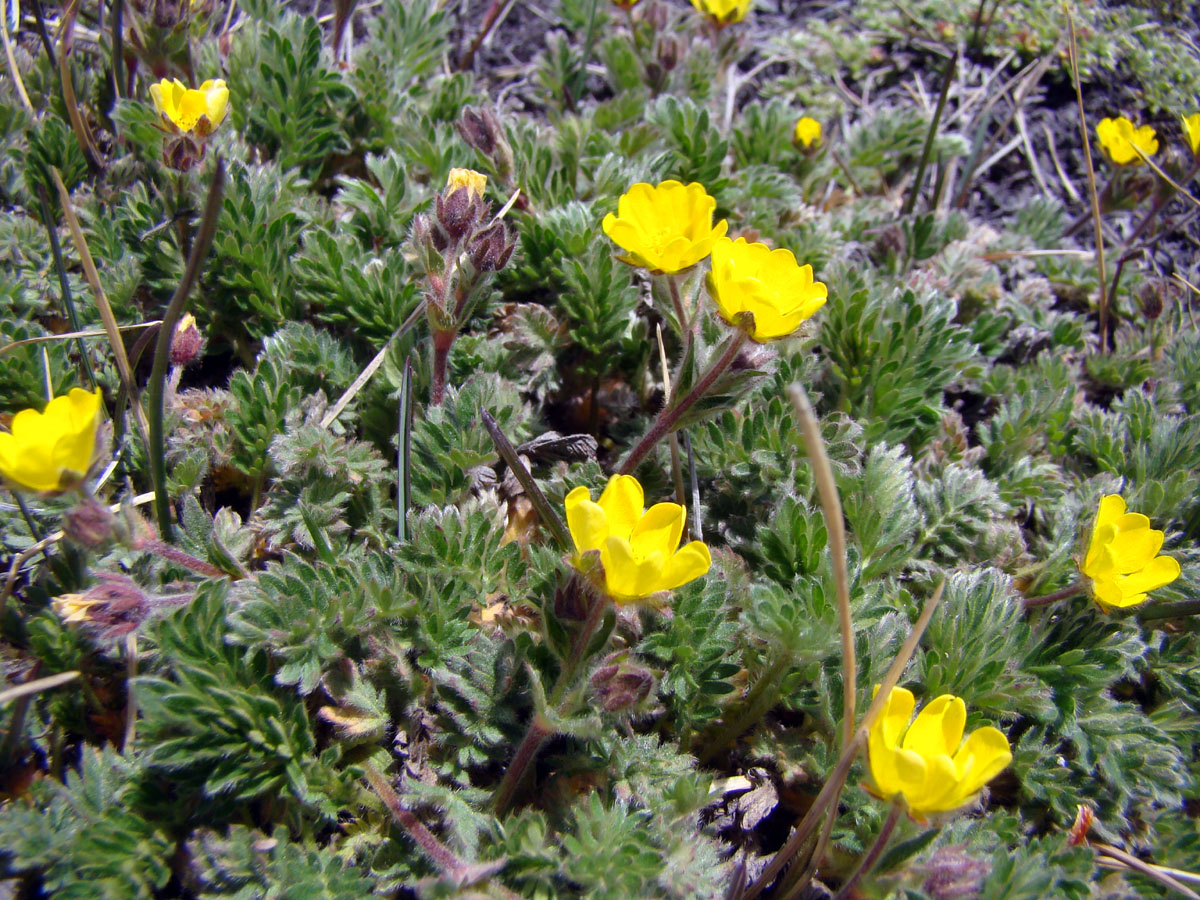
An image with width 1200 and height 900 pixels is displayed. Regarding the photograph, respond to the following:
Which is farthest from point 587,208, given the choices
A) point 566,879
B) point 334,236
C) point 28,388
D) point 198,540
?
point 566,879

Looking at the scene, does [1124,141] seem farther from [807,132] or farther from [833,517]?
[833,517]

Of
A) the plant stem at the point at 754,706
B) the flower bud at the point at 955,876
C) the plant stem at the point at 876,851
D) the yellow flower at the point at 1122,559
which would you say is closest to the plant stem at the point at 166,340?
the plant stem at the point at 754,706

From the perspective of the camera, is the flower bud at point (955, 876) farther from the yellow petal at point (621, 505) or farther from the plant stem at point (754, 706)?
the yellow petal at point (621, 505)

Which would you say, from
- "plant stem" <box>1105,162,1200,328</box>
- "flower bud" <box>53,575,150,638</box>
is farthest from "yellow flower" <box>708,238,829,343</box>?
"plant stem" <box>1105,162,1200,328</box>

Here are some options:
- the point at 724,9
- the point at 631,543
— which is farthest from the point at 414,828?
the point at 724,9

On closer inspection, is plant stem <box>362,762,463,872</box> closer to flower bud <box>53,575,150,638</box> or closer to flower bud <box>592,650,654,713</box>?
flower bud <box>592,650,654,713</box>
